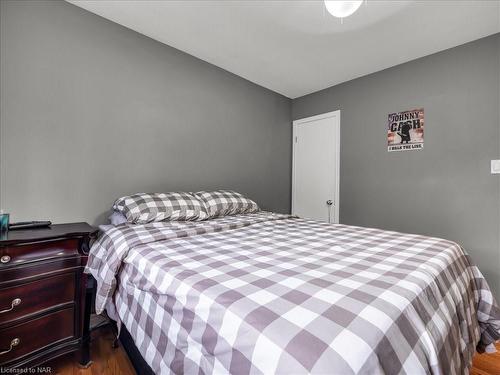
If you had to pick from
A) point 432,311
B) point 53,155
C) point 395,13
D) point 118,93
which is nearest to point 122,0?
point 118,93

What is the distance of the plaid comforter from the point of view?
0.59 meters

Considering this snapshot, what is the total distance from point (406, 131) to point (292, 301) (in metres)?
2.53

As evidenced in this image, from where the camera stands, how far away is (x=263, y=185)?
319cm

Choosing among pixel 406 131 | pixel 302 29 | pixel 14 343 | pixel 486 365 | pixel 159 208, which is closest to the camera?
pixel 14 343

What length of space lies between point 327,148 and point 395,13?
161cm

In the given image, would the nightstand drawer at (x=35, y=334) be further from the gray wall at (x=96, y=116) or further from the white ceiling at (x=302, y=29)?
the white ceiling at (x=302, y=29)

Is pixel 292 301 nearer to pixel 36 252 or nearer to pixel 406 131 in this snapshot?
pixel 36 252

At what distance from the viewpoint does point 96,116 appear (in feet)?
6.08

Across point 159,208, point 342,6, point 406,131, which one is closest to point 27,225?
point 159,208

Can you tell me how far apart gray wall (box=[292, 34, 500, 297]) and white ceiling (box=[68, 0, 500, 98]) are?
0.21 metres

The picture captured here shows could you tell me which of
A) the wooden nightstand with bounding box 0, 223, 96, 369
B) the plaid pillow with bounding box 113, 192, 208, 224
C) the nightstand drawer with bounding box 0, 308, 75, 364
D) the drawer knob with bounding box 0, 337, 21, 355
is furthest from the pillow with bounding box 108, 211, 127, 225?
the drawer knob with bounding box 0, 337, 21, 355

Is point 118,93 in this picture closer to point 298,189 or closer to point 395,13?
point 395,13

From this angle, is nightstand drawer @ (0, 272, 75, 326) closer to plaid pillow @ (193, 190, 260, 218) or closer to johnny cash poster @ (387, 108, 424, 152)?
plaid pillow @ (193, 190, 260, 218)

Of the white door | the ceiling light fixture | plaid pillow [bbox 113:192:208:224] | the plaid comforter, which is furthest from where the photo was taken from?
the white door
